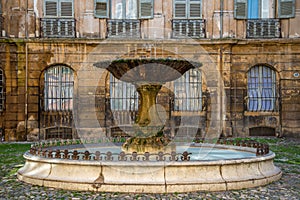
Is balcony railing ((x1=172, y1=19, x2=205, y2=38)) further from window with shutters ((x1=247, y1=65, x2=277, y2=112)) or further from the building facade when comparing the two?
window with shutters ((x1=247, y1=65, x2=277, y2=112))

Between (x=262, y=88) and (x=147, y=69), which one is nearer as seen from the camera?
(x=147, y=69)

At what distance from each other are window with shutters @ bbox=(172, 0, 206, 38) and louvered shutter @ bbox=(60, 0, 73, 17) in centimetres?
472

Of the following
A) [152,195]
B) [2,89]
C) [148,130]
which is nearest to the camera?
[152,195]

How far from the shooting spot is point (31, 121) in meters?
17.2

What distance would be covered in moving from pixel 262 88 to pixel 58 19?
988 centimetres

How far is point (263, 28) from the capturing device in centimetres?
1786

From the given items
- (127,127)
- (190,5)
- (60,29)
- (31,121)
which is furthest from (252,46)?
(31,121)

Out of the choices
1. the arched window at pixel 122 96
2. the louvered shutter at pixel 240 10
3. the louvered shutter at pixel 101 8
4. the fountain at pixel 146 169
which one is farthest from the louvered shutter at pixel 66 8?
the fountain at pixel 146 169

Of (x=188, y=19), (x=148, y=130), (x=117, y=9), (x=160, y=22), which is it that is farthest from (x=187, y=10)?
(x=148, y=130)

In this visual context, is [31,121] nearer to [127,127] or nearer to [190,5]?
[127,127]

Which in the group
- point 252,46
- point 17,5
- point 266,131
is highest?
point 17,5

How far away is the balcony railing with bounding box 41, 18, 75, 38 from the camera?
683 inches

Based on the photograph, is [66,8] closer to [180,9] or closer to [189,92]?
[180,9]

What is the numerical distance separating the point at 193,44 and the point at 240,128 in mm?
4345
